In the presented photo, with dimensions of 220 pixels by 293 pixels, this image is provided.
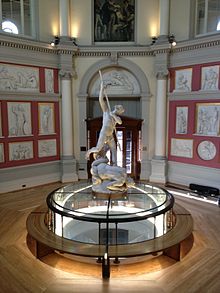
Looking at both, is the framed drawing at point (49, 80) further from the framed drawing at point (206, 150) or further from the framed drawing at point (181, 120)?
the framed drawing at point (206, 150)

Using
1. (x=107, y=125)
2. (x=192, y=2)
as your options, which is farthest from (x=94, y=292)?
(x=192, y=2)

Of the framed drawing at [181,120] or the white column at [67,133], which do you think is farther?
the white column at [67,133]

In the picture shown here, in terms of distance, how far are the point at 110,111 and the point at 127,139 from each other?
372 cm

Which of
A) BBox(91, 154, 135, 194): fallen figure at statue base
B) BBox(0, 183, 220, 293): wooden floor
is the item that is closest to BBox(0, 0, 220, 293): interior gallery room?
BBox(91, 154, 135, 194): fallen figure at statue base

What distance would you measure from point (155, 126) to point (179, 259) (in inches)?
249

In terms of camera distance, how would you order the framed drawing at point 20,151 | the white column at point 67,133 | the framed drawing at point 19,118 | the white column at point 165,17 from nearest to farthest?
the framed drawing at point 19,118, the framed drawing at point 20,151, the white column at point 165,17, the white column at point 67,133

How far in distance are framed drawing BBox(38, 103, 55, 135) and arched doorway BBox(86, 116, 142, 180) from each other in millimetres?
1470

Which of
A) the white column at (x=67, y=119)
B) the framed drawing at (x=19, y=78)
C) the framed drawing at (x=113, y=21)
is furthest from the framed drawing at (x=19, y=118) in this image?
the framed drawing at (x=113, y=21)

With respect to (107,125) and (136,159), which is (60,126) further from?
(107,125)

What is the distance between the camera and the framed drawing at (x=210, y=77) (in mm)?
9227

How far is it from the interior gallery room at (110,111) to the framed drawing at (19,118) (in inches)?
1.4

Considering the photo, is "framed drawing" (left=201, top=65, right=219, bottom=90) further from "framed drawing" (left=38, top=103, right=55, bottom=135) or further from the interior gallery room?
"framed drawing" (left=38, top=103, right=55, bottom=135)

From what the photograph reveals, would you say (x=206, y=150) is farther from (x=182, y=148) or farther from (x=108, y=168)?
(x=108, y=168)

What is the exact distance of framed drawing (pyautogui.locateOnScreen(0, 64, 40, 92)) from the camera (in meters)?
9.32
